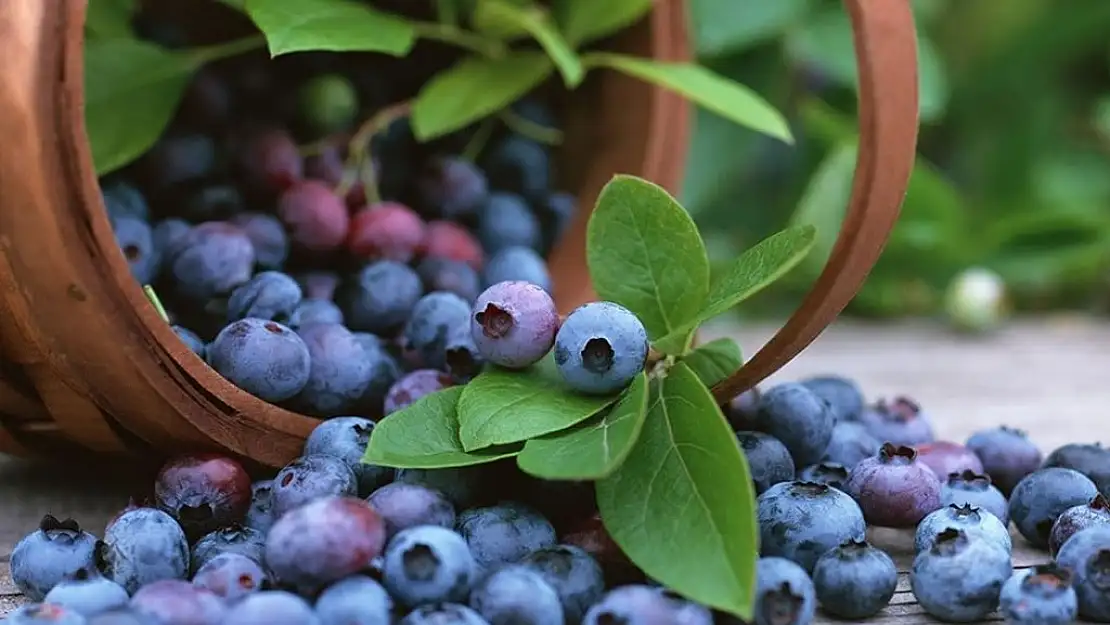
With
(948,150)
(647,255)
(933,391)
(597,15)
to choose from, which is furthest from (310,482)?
(948,150)

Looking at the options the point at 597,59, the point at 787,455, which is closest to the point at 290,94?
the point at 597,59

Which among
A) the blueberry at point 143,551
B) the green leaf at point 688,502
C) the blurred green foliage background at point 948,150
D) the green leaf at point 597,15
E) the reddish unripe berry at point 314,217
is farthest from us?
the blurred green foliage background at point 948,150

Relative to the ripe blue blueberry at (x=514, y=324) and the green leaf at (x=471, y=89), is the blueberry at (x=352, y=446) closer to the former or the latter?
the ripe blue blueberry at (x=514, y=324)

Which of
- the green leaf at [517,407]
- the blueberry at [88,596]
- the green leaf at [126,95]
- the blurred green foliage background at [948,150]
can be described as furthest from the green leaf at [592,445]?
the blurred green foliage background at [948,150]

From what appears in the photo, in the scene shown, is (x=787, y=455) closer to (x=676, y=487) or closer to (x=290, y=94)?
(x=676, y=487)

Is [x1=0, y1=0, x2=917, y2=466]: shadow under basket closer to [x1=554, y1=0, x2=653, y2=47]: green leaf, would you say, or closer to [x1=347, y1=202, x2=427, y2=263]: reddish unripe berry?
[x1=347, y1=202, x2=427, y2=263]: reddish unripe berry

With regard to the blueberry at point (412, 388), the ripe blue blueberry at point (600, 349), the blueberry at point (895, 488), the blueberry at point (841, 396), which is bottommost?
the blueberry at point (895, 488)
